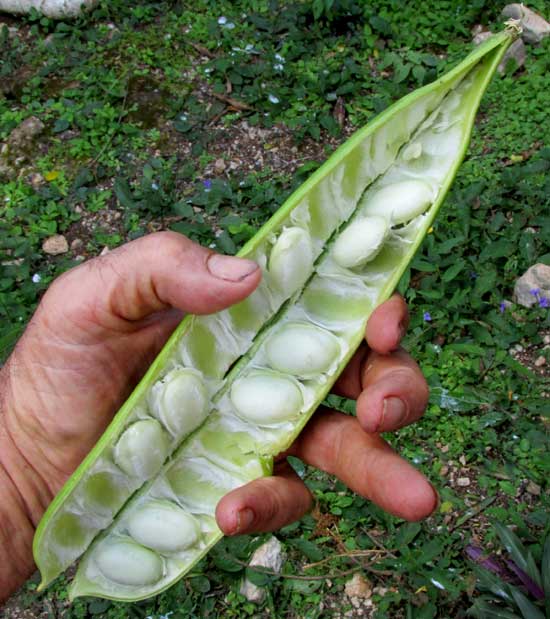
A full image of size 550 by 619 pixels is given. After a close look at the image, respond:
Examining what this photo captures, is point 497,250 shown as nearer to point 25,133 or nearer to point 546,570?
point 546,570

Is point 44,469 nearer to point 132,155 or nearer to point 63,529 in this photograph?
point 63,529

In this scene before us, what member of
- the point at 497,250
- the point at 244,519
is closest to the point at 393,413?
the point at 244,519

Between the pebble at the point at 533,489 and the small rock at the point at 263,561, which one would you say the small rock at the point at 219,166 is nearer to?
the small rock at the point at 263,561

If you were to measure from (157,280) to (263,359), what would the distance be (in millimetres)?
437

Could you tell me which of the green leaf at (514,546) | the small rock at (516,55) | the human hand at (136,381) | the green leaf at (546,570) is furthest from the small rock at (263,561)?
the small rock at (516,55)

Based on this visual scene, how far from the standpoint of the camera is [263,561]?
121 inches

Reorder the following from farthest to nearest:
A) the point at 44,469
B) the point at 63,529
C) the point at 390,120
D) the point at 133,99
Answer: the point at 133,99
the point at 44,469
the point at 390,120
the point at 63,529

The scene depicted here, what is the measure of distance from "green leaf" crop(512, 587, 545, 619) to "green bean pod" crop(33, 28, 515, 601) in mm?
1090

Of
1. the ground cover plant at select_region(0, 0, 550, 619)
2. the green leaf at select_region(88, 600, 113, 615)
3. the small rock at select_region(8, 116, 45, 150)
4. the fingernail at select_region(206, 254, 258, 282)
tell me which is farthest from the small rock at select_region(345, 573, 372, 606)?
the small rock at select_region(8, 116, 45, 150)

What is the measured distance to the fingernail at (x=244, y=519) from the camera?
2.00 m

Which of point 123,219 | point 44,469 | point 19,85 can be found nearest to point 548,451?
point 44,469

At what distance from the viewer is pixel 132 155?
14.9ft

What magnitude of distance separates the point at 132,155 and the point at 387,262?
255 centimetres

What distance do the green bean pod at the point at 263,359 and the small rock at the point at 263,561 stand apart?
89cm
